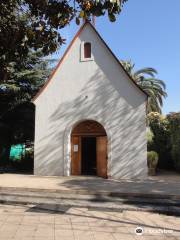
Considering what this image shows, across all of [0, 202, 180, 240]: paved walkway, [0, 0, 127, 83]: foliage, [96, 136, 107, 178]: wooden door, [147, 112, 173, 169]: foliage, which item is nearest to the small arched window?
[96, 136, 107, 178]: wooden door

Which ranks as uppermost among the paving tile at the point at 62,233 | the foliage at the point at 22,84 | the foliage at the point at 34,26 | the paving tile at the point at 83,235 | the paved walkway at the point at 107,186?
the foliage at the point at 22,84

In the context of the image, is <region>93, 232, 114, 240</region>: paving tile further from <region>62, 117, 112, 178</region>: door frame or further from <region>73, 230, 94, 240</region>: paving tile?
<region>62, 117, 112, 178</region>: door frame

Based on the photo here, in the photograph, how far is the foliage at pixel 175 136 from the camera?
20.5 meters

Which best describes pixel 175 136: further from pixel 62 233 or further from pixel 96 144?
pixel 62 233

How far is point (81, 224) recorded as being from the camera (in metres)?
8.18

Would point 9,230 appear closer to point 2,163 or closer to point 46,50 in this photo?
point 46,50

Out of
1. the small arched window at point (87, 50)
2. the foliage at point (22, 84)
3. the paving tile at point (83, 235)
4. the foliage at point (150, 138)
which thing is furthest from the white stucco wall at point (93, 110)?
the paving tile at point (83, 235)

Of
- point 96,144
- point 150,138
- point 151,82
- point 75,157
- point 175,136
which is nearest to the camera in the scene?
point 75,157

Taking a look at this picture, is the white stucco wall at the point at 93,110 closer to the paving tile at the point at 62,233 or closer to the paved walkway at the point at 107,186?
the paved walkway at the point at 107,186

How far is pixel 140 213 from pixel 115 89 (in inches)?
370

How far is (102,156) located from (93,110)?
2.50m

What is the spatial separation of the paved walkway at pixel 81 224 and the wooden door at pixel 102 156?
308 inches

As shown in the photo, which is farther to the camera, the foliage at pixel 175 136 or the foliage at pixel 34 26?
the foliage at pixel 175 136

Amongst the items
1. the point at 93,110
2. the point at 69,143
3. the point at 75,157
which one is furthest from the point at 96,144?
the point at 93,110
